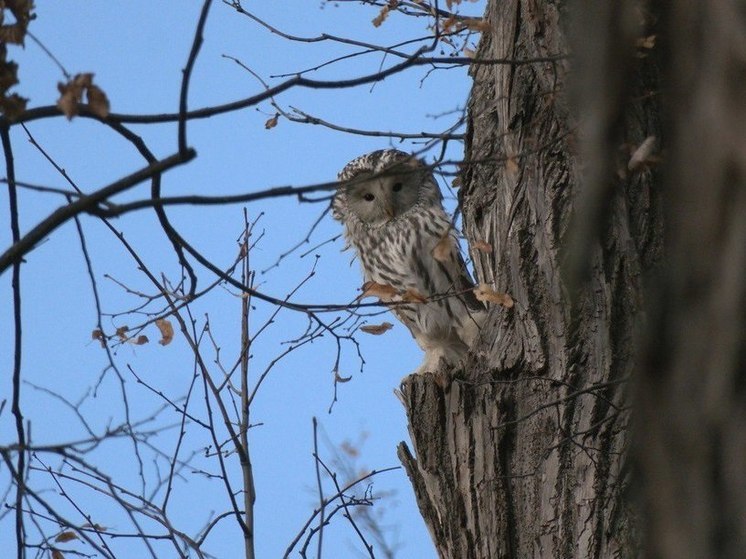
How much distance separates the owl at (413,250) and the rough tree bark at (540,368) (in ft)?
3.69

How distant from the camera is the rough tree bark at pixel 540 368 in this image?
3951mm

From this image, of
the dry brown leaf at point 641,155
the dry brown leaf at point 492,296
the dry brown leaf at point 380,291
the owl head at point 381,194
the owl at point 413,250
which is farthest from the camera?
the owl head at point 381,194

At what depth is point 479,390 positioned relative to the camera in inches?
170

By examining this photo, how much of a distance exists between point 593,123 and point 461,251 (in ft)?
15.3

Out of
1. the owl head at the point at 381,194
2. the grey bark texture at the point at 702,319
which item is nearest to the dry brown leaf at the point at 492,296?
the owl head at the point at 381,194

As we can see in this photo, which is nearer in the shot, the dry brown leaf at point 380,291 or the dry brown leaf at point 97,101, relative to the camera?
the dry brown leaf at point 97,101

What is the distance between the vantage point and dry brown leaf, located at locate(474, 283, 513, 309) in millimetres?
4129

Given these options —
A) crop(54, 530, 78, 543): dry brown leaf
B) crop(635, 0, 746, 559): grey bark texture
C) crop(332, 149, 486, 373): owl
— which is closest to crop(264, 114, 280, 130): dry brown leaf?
crop(332, 149, 486, 373): owl

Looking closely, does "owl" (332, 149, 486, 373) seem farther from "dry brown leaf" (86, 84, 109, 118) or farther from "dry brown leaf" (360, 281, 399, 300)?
"dry brown leaf" (86, 84, 109, 118)

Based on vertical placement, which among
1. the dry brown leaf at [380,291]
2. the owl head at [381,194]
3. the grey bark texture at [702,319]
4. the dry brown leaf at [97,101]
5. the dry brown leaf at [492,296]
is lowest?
the grey bark texture at [702,319]

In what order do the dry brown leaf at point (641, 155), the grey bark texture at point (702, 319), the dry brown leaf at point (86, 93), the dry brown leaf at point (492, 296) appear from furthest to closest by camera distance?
the dry brown leaf at point (492, 296), the dry brown leaf at point (641, 155), the dry brown leaf at point (86, 93), the grey bark texture at point (702, 319)

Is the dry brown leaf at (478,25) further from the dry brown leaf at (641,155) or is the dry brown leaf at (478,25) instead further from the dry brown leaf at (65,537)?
the dry brown leaf at (65,537)

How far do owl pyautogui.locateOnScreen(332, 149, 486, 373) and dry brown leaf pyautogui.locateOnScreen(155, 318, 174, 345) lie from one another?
4.36 feet

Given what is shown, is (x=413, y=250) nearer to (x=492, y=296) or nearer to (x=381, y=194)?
(x=381, y=194)
